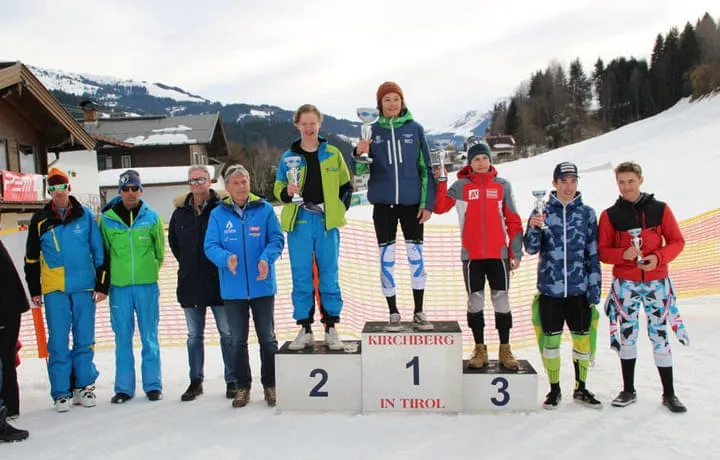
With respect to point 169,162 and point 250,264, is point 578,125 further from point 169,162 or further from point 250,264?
point 250,264

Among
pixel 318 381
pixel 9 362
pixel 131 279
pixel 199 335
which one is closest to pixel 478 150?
pixel 318 381

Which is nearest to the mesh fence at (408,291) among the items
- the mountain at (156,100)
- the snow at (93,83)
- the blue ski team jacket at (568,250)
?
the blue ski team jacket at (568,250)

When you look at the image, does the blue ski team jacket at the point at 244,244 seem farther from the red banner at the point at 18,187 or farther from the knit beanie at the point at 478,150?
the red banner at the point at 18,187

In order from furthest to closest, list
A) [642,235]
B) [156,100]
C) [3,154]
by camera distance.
Result: [156,100] < [3,154] < [642,235]

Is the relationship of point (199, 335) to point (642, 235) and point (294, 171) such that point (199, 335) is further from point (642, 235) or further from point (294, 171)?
point (642, 235)

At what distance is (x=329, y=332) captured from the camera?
4.13m

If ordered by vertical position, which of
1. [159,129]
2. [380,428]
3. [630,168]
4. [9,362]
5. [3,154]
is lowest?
[380,428]

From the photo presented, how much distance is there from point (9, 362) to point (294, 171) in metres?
2.51

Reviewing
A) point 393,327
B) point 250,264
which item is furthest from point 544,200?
point 250,264

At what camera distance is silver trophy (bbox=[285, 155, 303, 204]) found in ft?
12.8

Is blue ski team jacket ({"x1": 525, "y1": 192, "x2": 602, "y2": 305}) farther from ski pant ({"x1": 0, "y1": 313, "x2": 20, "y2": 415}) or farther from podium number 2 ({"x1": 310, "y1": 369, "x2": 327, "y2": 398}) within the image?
ski pant ({"x1": 0, "y1": 313, "x2": 20, "y2": 415})

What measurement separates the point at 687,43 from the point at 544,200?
220 feet

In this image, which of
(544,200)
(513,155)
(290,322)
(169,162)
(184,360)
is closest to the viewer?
(544,200)

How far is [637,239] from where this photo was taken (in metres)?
3.68
